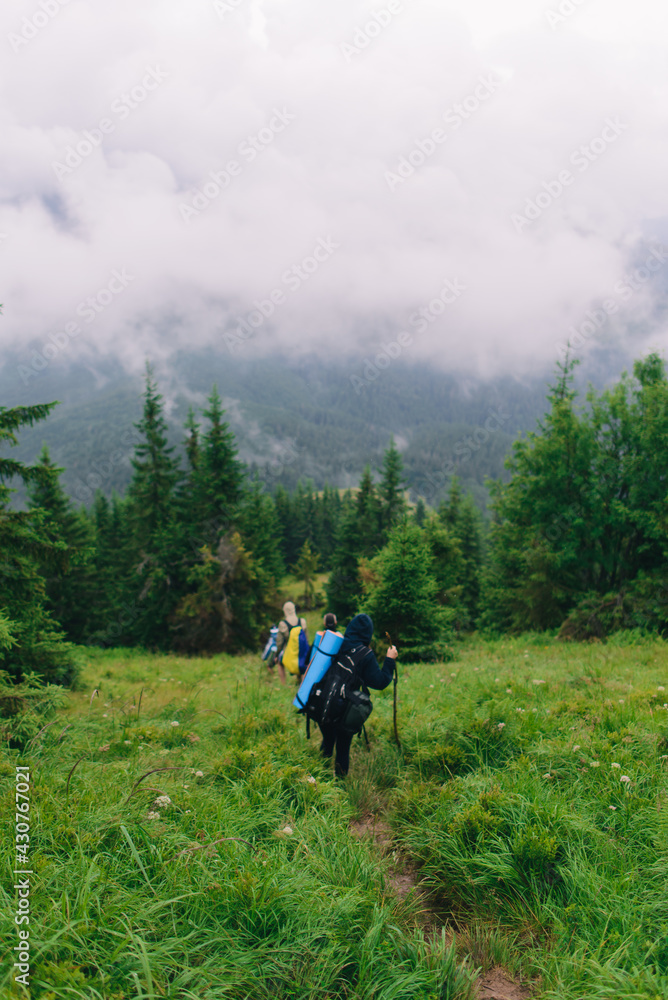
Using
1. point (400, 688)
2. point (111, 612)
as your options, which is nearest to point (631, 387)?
point (400, 688)

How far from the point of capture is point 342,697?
5.02 meters

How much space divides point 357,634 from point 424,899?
2.36 m

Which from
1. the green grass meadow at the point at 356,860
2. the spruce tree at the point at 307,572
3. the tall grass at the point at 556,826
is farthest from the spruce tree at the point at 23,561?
the spruce tree at the point at 307,572

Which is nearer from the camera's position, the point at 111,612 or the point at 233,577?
the point at 233,577

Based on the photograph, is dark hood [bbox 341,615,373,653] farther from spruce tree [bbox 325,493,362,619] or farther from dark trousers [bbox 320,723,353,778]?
spruce tree [bbox 325,493,362,619]

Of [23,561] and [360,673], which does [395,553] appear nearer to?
[360,673]

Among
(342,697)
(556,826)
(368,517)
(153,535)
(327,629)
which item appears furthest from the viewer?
(368,517)

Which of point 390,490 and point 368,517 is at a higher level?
point 390,490

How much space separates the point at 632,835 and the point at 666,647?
9.35m

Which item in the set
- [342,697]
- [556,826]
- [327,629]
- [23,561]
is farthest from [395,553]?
[556,826]

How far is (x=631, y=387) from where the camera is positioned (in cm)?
1767

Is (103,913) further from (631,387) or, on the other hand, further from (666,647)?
(631,387)

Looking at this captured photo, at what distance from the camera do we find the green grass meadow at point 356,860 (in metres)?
2.46

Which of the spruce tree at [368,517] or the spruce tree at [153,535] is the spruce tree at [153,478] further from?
the spruce tree at [368,517]
